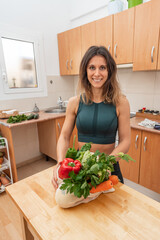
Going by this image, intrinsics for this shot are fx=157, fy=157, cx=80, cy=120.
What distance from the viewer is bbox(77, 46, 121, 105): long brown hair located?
3.30 feet

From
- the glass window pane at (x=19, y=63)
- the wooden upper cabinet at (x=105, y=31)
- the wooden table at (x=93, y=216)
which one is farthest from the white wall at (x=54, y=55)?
the wooden table at (x=93, y=216)

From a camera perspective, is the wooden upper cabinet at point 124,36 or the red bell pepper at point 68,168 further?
the wooden upper cabinet at point 124,36

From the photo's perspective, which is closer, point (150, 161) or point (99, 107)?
point (99, 107)

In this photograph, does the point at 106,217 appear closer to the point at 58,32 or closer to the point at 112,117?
the point at 112,117

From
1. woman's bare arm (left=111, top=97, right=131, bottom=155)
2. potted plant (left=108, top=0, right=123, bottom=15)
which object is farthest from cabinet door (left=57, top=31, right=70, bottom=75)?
woman's bare arm (left=111, top=97, right=131, bottom=155)

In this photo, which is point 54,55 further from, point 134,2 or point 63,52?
point 134,2

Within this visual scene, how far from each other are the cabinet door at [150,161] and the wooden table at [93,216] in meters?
1.11

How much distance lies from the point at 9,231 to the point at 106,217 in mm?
1352

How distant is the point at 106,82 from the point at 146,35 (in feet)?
3.72

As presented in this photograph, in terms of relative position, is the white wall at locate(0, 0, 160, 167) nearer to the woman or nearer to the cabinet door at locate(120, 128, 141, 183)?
the cabinet door at locate(120, 128, 141, 183)

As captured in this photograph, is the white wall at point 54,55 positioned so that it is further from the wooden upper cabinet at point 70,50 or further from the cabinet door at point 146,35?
the cabinet door at point 146,35

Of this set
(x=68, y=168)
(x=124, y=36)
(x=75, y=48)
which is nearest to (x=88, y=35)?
(x=75, y=48)

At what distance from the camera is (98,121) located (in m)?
1.09

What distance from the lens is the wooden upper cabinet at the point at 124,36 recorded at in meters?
1.87
